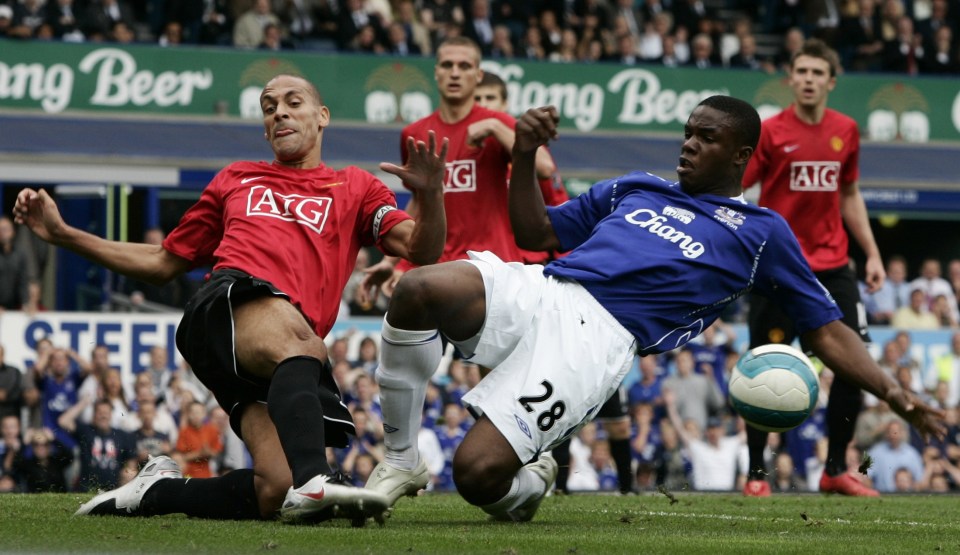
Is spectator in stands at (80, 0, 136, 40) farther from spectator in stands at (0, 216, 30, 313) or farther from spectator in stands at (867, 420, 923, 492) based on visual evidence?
spectator in stands at (867, 420, 923, 492)

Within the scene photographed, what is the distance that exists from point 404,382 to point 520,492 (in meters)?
0.70

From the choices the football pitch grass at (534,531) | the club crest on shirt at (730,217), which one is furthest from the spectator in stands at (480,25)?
the club crest on shirt at (730,217)

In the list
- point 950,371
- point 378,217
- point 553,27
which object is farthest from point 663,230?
point 553,27

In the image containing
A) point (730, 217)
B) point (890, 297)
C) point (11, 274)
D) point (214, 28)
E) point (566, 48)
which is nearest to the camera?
point (730, 217)

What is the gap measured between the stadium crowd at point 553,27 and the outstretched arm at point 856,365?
13943 mm

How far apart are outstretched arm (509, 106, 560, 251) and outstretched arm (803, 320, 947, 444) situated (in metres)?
1.27

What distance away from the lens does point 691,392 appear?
16000 mm

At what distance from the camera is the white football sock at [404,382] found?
6.64 meters

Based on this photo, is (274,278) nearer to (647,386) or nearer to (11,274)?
(647,386)

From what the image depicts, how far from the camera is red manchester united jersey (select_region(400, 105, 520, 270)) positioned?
958 centimetres

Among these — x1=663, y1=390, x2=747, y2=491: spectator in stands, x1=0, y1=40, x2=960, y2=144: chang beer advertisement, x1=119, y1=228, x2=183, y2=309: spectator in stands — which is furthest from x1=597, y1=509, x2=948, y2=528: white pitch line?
x1=0, y1=40, x2=960, y2=144: chang beer advertisement

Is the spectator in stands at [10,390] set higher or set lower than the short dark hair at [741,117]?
lower

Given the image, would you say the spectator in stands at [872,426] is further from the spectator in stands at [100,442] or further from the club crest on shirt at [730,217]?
the club crest on shirt at [730,217]

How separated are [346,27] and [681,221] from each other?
14.6 m
